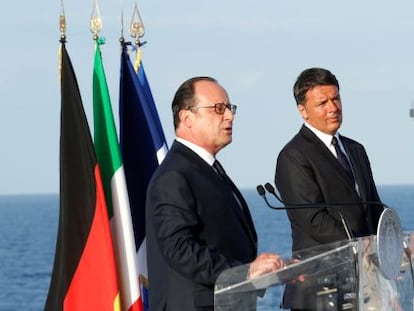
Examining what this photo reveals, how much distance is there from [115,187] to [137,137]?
625mm

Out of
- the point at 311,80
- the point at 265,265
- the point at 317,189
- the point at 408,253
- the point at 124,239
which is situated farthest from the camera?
the point at 124,239

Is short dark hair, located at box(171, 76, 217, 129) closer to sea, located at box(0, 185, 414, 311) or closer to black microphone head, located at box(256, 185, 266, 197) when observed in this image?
black microphone head, located at box(256, 185, 266, 197)

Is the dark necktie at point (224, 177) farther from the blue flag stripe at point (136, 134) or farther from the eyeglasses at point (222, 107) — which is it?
the blue flag stripe at point (136, 134)

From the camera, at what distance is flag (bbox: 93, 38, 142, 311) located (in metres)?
6.55

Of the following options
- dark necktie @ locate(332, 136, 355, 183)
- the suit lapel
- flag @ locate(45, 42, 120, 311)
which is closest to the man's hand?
the suit lapel

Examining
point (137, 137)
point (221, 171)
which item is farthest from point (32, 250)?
point (221, 171)

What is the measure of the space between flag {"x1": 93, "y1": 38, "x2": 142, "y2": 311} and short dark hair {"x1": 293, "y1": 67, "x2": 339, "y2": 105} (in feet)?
4.16

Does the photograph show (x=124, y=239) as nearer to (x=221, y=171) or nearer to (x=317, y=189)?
(x=317, y=189)

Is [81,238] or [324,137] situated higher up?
[324,137]

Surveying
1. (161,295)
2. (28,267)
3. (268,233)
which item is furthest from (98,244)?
(268,233)

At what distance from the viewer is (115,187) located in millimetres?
6684

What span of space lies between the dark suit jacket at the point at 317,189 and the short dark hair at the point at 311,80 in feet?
0.46

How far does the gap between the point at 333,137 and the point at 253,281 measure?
1.58m

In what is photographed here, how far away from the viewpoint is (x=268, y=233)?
169ft
